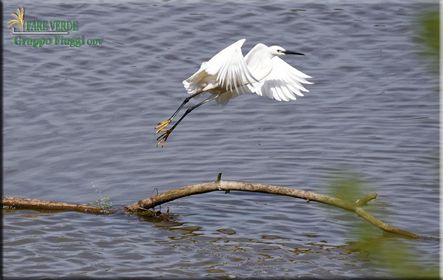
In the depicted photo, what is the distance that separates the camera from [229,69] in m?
6.18

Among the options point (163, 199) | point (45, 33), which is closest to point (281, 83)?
point (163, 199)

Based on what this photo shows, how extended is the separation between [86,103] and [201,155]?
2.00 meters

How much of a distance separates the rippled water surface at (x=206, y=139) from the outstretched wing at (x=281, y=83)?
979mm

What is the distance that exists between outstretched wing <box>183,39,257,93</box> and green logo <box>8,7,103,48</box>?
5298 millimetres

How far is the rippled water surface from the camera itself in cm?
637

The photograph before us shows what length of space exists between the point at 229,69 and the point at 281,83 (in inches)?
34.7

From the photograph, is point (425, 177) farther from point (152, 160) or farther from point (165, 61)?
point (165, 61)

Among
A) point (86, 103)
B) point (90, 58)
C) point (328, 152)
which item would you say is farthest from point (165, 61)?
point (328, 152)

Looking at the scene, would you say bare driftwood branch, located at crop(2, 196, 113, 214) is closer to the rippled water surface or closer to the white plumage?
the rippled water surface

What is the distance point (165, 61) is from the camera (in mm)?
11328

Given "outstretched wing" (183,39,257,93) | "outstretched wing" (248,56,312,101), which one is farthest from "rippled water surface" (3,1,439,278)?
"outstretched wing" (183,39,257,93)

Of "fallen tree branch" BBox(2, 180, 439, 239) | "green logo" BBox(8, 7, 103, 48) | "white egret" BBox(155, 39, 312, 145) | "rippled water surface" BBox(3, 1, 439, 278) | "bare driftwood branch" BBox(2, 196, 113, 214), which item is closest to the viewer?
"fallen tree branch" BBox(2, 180, 439, 239)

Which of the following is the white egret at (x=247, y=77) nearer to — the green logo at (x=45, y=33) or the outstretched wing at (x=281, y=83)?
the outstretched wing at (x=281, y=83)

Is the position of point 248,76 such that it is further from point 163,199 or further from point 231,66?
point 163,199
